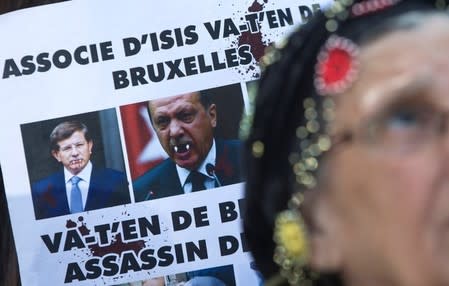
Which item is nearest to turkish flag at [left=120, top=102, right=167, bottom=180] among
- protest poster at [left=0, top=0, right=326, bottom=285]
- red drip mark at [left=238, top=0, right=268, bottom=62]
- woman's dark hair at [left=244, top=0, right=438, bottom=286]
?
protest poster at [left=0, top=0, right=326, bottom=285]

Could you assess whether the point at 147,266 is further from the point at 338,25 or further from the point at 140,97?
the point at 338,25

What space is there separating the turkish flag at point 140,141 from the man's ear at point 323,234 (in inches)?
14.4

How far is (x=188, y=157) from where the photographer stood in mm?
858

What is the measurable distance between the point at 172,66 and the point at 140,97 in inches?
2.1

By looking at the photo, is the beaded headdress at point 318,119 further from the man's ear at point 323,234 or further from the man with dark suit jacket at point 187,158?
the man with dark suit jacket at point 187,158

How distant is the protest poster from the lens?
857 mm

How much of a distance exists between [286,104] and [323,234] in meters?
0.09

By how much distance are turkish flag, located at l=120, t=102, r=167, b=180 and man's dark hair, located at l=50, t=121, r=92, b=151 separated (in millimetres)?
A: 46

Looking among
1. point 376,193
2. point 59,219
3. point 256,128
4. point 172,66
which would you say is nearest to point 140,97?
point 172,66

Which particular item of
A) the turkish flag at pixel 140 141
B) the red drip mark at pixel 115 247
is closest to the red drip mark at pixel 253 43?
the turkish flag at pixel 140 141

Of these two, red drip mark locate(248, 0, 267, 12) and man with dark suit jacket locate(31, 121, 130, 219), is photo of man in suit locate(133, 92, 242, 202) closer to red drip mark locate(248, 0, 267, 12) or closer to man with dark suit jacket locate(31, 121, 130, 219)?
man with dark suit jacket locate(31, 121, 130, 219)

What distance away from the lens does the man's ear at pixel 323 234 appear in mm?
501

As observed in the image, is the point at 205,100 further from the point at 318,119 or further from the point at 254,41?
the point at 318,119

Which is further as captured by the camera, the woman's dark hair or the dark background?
the dark background
